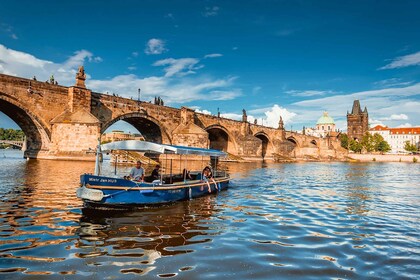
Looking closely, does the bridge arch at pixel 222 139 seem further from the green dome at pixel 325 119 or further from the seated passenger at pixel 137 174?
the green dome at pixel 325 119

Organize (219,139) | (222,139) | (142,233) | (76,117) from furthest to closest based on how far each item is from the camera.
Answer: (219,139), (222,139), (76,117), (142,233)

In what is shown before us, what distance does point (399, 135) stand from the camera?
151375 millimetres

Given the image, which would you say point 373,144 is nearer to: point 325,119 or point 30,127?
point 325,119

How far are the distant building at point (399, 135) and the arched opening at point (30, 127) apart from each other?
153665 mm

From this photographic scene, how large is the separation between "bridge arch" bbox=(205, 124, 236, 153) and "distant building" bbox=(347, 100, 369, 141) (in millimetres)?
103351

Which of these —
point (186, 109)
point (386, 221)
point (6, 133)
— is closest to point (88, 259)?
point (386, 221)

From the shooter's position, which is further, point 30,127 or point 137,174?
point 30,127

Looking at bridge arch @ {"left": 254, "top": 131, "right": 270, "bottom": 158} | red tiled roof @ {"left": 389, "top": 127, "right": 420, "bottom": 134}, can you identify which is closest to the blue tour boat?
bridge arch @ {"left": 254, "top": 131, "right": 270, "bottom": 158}

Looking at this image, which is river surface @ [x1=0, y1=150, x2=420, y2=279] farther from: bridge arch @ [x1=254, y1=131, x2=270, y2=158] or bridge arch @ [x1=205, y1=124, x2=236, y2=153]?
bridge arch @ [x1=254, y1=131, x2=270, y2=158]

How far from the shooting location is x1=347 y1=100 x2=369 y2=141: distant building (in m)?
141

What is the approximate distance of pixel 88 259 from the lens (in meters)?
5.88

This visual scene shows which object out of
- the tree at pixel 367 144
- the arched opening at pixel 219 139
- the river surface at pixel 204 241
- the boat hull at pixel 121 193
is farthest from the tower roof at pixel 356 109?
the boat hull at pixel 121 193

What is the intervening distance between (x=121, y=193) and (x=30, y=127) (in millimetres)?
22887

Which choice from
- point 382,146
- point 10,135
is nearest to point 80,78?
point 10,135
